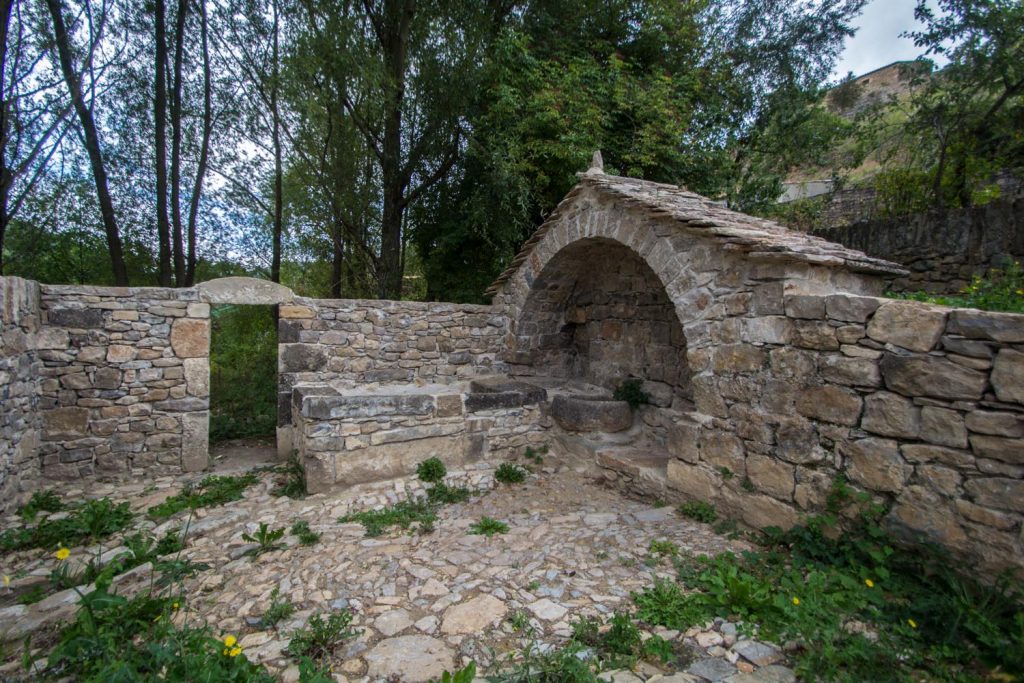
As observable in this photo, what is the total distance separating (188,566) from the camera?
3.29 m

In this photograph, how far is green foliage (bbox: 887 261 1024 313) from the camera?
11.1 feet

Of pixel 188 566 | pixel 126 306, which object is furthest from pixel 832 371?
pixel 126 306

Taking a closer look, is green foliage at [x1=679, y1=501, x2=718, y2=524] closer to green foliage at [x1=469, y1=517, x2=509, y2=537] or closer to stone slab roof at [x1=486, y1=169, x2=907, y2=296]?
green foliage at [x1=469, y1=517, x2=509, y2=537]

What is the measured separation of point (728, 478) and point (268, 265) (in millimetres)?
8715

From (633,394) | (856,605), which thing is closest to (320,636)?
(856,605)

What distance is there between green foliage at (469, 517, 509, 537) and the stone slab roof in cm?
281

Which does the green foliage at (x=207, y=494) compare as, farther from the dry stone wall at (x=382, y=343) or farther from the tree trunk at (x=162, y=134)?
the tree trunk at (x=162, y=134)

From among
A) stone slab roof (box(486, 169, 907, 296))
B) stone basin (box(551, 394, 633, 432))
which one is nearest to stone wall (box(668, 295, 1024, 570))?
stone slab roof (box(486, 169, 907, 296))

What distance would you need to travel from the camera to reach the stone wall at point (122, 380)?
4.92 metres

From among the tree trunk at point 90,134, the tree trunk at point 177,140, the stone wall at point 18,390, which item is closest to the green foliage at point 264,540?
the stone wall at point 18,390

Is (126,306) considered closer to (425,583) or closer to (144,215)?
(144,215)

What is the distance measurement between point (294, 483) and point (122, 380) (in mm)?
2209

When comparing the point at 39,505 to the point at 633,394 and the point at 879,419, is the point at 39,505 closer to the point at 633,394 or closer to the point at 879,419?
the point at 633,394

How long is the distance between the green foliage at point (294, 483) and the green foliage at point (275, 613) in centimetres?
182
